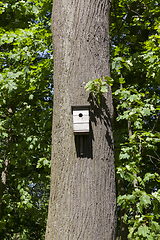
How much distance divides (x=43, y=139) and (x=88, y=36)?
4215 mm

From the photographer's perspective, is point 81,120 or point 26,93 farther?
point 26,93

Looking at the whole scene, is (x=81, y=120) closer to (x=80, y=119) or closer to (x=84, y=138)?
(x=80, y=119)

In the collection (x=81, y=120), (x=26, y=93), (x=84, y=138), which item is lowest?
(x=84, y=138)

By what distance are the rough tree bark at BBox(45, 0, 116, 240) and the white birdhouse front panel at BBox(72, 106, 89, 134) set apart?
0.21ft

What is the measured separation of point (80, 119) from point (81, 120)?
19mm

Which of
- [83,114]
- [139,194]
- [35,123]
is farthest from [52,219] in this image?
[35,123]

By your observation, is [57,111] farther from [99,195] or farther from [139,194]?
[139,194]

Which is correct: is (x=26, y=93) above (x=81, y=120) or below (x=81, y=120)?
above

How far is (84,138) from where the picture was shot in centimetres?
206

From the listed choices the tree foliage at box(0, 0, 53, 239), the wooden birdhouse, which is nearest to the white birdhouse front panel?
the wooden birdhouse

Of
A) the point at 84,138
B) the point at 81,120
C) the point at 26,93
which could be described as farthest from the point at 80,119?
the point at 26,93

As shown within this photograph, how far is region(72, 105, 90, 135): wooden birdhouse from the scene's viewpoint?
1982mm

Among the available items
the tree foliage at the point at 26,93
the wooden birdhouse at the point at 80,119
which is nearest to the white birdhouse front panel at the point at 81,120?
the wooden birdhouse at the point at 80,119

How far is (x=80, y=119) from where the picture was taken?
6.63ft
